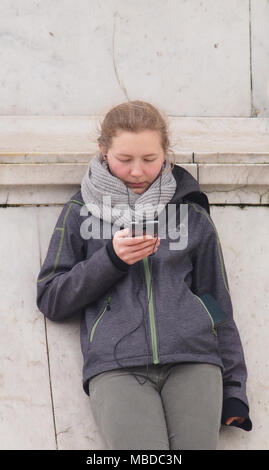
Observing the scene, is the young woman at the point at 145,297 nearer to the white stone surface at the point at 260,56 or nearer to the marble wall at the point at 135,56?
the marble wall at the point at 135,56

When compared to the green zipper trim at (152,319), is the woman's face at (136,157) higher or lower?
higher

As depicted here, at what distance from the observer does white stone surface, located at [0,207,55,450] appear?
2357 mm

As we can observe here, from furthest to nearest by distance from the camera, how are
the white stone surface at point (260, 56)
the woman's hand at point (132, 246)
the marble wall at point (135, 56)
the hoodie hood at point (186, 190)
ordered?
the white stone surface at point (260, 56)
the marble wall at point (135, 56)
the hoodie hood at point (186, 190)
the woman's hand at point (132, 246)

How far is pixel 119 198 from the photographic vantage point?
7.41 feet

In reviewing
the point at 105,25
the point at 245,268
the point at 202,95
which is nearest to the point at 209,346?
the point at 245,268

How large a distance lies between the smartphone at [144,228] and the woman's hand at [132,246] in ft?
0.08

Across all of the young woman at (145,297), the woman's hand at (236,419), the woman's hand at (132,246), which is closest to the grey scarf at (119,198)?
the young woman at (145,297)

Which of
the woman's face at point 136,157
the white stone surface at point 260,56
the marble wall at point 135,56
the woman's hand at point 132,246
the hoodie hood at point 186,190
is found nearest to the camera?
the woman's hand at point 132,246

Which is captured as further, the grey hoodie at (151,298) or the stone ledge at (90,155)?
the stone ledge at (90,155)

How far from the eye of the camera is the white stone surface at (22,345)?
2357mm

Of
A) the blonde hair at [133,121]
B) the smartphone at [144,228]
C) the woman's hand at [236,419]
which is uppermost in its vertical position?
the blonde hair at [133,121]

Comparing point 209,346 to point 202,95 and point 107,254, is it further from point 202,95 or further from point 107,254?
point 202,95

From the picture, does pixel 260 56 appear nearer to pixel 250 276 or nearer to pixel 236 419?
pixel 250 276

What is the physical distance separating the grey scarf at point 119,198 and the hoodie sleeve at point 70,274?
103 millimetres
